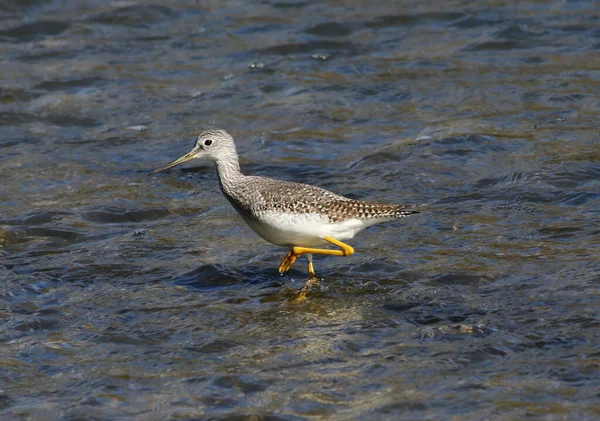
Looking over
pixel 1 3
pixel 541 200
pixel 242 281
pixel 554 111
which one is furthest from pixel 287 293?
pixel 1 3

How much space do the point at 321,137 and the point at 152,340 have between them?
231 inches

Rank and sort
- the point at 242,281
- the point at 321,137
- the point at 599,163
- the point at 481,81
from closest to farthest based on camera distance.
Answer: the point at 242,281 → the point at 599,163 → the point at 321,137 → the point at 481,81

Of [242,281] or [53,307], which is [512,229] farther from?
[53,307]

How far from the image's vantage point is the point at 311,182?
1238 centimetres

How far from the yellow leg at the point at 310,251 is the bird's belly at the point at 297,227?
6 centimetres

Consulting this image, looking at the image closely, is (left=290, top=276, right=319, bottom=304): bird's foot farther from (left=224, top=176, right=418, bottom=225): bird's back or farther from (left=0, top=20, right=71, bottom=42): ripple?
(left=0, top=20, right=71, bottom=42): ripple

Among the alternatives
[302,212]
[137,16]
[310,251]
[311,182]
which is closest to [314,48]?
[137,16]

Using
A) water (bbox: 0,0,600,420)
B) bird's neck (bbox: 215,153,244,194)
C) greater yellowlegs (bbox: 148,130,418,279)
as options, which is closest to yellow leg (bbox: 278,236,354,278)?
greater yellowlegs (bbox: 148,130,418,279)

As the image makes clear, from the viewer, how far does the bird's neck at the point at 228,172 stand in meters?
10.0

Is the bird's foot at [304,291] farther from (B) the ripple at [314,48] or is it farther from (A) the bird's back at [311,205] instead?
(B) the ripple at [314,48]

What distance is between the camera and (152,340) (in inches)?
334

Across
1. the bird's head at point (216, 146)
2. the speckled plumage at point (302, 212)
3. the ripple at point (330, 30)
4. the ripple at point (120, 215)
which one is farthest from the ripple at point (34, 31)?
the speckled plumage at point (302, 212)

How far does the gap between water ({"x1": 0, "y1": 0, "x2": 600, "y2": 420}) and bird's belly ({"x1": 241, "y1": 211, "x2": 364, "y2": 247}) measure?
49cm

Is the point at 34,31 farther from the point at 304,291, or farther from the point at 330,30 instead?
the point at 304,291
